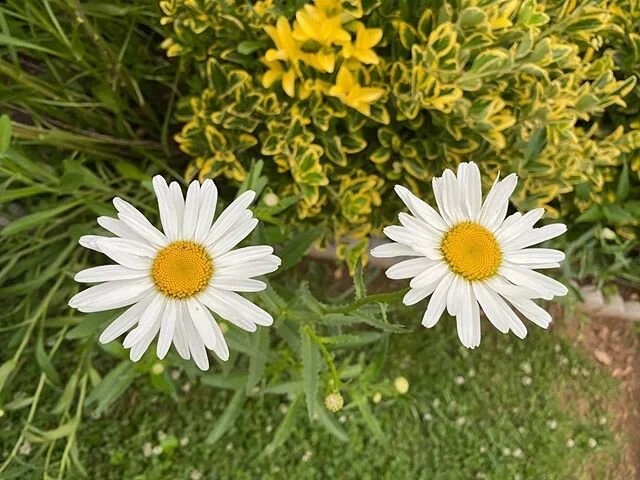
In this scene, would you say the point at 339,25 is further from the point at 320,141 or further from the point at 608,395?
the point at 608,395

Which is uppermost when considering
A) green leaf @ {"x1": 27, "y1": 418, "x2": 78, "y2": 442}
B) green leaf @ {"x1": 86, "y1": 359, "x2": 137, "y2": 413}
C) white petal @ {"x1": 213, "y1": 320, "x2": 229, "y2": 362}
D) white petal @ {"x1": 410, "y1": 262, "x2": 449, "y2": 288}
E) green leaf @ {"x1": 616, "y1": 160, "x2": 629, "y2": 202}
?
white petal @ {"x1": 410, "y1": 262, "x2": 449, "y2": 288}

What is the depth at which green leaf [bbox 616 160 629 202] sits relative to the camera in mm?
1548

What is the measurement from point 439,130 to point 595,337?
789mm

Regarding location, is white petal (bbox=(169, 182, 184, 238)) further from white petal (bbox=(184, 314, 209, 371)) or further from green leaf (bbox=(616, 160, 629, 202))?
green leaf (bbox=(616, 160, 629, 202))

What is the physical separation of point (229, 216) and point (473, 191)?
0.96ft

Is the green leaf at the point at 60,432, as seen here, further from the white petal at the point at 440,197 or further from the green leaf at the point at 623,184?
the green leaf at the point at 623,184

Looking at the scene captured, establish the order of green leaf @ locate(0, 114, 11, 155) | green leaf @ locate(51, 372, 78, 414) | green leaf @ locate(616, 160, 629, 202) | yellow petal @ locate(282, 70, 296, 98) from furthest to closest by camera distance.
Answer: green leaf @ locate(616, 160, 629, 202) → green leaf @ locate(51, 372, 78, 414) → yellow petal @ locate(282, 70, 296, 98) → green leaf @ locate(0, 114, 11, 155)

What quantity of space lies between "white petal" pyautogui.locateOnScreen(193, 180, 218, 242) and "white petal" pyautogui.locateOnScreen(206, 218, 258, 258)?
0.02 metres

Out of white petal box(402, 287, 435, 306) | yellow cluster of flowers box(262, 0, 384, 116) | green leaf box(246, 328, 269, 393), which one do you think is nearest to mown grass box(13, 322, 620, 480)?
green leaf box(246, 328, 269, 393)

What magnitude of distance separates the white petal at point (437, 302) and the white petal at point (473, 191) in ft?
0.27

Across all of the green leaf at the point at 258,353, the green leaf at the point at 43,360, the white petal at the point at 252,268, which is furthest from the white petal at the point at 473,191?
the green leaf at the point at 43,360

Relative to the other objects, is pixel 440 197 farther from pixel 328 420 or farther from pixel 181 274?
pixel 328 420

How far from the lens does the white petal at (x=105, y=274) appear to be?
2.64ft

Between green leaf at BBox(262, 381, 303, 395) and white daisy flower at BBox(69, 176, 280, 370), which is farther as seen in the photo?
green leaf at BBox(262, 381, 303, 395)
